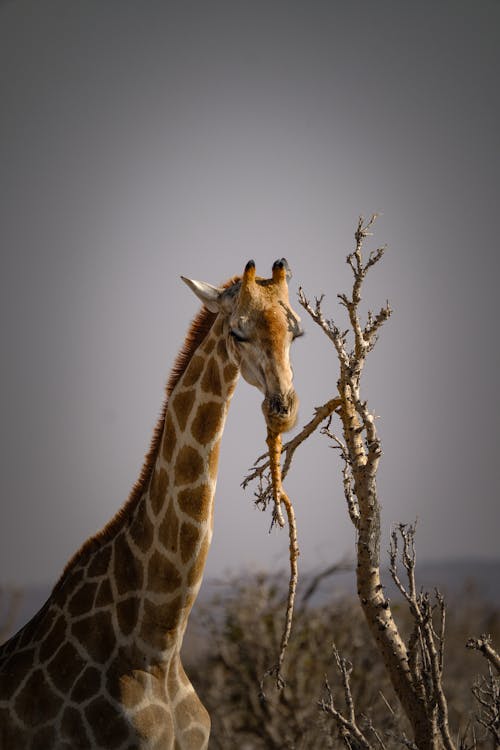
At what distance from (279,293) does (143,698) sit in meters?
2.12

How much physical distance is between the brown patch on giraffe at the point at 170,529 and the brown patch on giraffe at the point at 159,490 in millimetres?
83

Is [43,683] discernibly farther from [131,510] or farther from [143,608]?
[131,510]

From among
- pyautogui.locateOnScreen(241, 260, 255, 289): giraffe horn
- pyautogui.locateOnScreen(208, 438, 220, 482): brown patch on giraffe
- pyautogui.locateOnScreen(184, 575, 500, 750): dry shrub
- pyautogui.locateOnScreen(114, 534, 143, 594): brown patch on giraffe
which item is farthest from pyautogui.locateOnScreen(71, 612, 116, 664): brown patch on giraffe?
pyautogui.locateOnScreen(184, 575, 500, 750): dry shrub

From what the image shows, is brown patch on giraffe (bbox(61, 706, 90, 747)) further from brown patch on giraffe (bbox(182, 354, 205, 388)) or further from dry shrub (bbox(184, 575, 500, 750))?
dry shrub (bbox(184, 575, 500, 750))

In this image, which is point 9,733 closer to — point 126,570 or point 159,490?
point 126,570

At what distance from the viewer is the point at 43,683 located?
14.2 feet

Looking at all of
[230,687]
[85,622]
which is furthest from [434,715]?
[230,687]

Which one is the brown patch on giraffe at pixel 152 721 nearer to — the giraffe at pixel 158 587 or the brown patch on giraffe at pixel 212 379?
the giraffe at pixel 158 587

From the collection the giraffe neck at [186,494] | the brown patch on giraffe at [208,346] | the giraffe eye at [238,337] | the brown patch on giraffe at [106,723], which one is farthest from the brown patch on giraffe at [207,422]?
the brown patch on giraffe at [106,723]

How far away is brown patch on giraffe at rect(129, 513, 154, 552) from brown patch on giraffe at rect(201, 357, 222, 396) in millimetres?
780

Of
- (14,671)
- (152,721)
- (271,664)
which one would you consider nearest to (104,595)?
(14,671)

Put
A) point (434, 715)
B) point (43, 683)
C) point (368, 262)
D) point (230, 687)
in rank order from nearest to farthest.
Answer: point (434, 715) → point (43, 683) → point (368, 262) → point (230, 687)

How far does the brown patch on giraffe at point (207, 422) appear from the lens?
4.40 meters

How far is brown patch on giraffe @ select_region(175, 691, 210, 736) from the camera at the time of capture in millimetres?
4262
